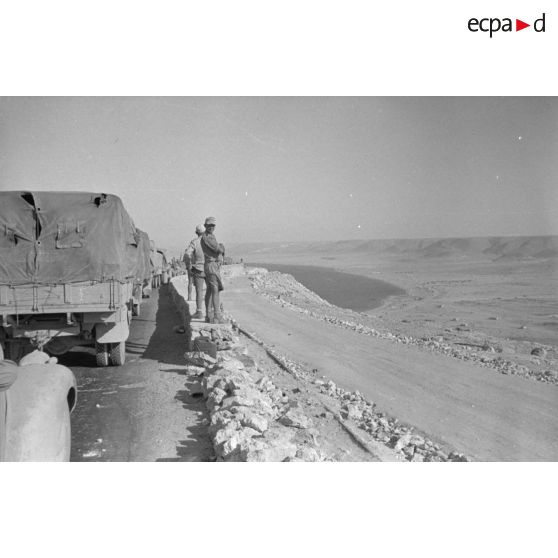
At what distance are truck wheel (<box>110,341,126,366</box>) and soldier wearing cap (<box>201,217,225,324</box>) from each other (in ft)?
4.84

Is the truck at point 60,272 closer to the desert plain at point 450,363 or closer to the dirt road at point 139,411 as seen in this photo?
the dirt road at point 139,411

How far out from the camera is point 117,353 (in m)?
7.76

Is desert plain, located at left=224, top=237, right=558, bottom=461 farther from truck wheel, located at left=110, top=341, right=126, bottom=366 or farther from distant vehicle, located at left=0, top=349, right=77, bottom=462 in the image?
distant vehicle, located at left=0, top=349, right=77, bottom=462

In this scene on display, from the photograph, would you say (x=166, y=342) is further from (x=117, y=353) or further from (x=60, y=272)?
(x=60, y=272)

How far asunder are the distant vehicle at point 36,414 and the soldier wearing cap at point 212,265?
3.94m

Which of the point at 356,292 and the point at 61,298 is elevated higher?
the point at 61,298

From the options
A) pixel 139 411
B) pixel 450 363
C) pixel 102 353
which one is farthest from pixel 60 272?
pixel 450 363

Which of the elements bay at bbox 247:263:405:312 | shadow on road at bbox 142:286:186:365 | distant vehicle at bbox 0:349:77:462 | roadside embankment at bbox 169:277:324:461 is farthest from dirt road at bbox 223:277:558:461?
bay at bbox 247:263:405:312

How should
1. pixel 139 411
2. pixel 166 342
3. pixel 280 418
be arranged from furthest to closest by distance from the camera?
pixel 166 342 < pixel 139 411 < pixel 280 418

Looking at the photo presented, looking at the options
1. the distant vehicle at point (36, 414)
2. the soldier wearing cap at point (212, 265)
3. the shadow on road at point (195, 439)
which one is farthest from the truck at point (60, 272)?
the distant vehicle at point (36, 414)

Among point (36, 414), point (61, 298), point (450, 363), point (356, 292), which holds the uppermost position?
point (61, 298)

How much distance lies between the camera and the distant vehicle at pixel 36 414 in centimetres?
359

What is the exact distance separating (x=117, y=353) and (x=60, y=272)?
1.56m

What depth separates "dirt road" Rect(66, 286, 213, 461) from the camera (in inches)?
189
